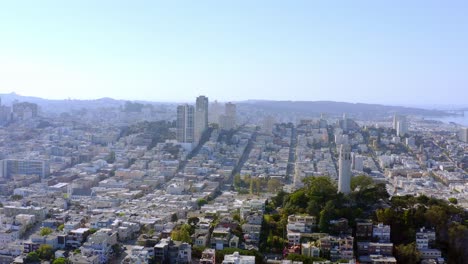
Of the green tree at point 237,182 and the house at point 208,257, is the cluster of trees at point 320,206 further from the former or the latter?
the green tree at point 237,182

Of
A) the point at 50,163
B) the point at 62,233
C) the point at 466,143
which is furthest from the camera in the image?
the point at 466,143

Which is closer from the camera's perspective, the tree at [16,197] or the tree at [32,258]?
the tree at [32,258]

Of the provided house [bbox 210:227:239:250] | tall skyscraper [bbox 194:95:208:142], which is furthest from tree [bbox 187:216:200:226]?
tall skyscraper [bbox 194:95:208:142]

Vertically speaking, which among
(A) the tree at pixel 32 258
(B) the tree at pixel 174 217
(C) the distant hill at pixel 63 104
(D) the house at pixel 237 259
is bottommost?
(A) the tree at pixel 32 258

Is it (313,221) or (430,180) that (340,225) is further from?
(430,180)

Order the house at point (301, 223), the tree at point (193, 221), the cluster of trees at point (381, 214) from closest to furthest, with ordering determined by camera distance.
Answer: the cluster of trees at point (381, 214)
the house at point (301, 223)
the tree at point (193, 221)

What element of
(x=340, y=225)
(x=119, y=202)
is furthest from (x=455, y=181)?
(x=119, y=202)

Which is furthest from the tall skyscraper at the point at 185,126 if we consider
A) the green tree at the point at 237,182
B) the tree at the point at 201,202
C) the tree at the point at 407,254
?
the tree at the point at 407,254
